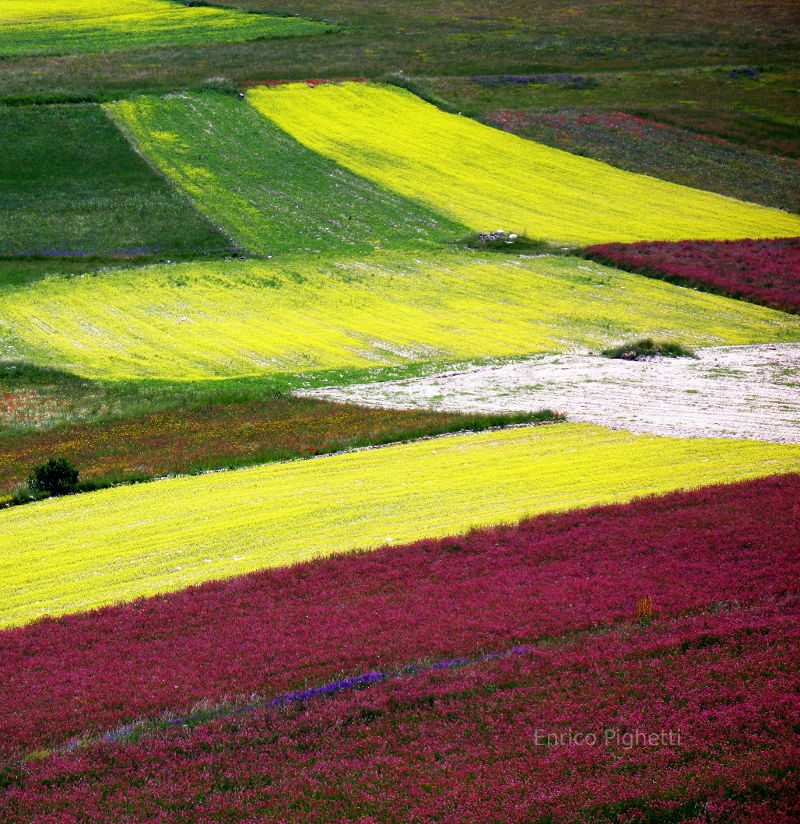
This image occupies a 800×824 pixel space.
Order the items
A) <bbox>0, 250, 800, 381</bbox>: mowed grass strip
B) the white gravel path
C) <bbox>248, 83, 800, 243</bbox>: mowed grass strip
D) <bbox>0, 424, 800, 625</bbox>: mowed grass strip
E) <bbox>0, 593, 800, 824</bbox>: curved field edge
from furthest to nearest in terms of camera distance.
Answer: <bbox>248, 83, 800, 243</bbox>: mowed grass strip
<bbox>0, 250, 800, 381</bbox>: mowed grass strip
the white gravel path
<bbox>0, 424, 800, 625</bbox>: mowed grass strip
<bbox>0, 593, 800, 824</bbox>: curved field edge

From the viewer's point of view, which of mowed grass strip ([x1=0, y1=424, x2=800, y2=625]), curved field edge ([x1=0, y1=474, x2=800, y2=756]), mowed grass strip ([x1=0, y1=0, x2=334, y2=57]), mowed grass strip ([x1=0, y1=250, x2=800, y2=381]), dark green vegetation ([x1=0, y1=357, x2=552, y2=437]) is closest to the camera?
curved field edge ([x1=0, y1=474, x2=800, y2=756])

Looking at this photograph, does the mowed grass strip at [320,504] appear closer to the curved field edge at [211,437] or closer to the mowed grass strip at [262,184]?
the curved field edge at [211,437]

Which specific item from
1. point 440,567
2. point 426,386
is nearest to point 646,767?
point 440,567

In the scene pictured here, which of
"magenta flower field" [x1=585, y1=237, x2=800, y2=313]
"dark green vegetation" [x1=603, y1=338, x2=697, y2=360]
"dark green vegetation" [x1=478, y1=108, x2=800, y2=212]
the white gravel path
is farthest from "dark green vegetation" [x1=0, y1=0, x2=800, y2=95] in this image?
"dark green vegetation" [x1=603, y1=338, x2=697, y2=360]

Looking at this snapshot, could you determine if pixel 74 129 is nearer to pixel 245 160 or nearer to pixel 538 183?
pixel 245 160

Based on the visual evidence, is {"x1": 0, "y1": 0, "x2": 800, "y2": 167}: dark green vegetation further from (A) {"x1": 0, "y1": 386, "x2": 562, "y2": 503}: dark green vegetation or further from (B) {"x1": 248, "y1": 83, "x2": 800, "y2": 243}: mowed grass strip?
Answer: (A) {"x1": 0, "y1": 386, "x2": 562, "y2": 503}: dark green vegetation

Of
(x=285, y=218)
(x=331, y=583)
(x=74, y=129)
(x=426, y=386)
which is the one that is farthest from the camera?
(x=74, y=129)

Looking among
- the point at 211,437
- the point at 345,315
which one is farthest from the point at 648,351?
the point at 211,437
